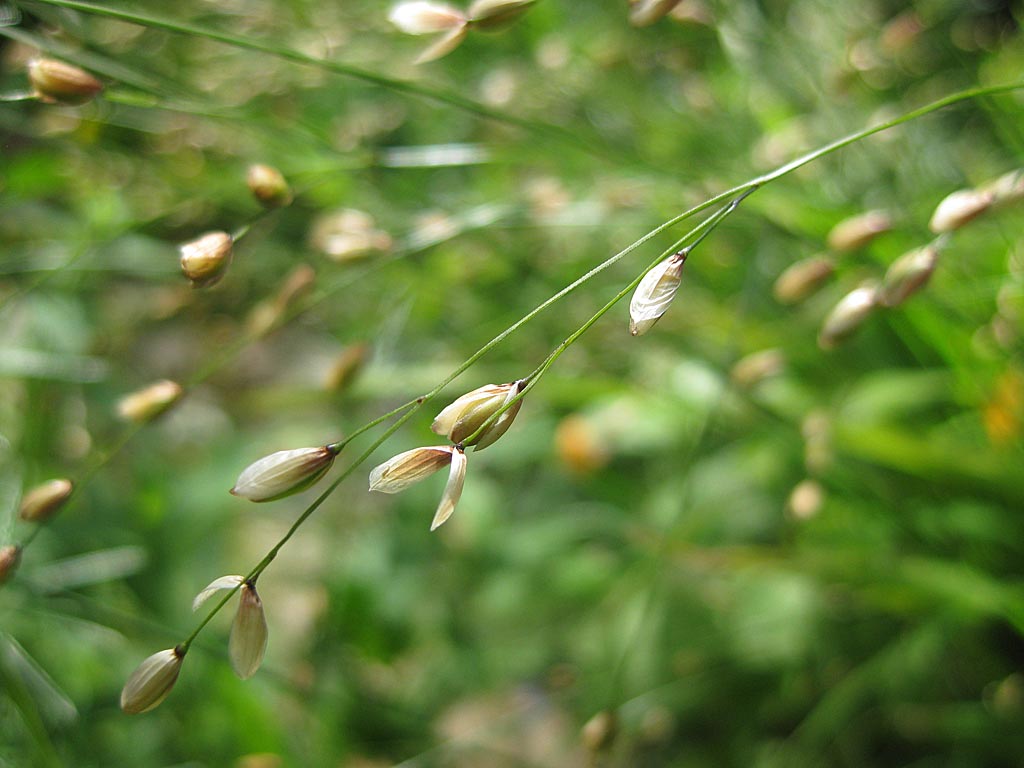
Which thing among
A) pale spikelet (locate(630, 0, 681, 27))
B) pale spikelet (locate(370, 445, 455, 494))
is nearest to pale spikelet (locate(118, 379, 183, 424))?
pale spikelet (locate(370, 445, 455, 494))

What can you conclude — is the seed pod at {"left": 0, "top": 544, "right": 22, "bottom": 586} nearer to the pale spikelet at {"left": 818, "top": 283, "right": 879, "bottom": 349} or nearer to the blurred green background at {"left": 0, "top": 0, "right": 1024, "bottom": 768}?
the blurred green background at {"left": 0, "top": 0, "right": 1024, "bottom": 768}

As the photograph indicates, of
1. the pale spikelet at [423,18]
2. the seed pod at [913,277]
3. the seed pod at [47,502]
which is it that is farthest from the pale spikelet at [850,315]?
the seed pod at [47,502]

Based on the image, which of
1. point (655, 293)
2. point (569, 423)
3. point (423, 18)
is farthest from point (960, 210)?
point (569, 423)

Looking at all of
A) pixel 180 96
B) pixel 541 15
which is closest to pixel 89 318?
pixel 180 96

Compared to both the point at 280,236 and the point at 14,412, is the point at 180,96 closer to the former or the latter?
the point at 14,412

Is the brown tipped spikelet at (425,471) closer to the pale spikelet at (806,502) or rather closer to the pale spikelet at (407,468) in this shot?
the pale spikelet at (407,468)

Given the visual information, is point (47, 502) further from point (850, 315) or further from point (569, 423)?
point (569, 423)
